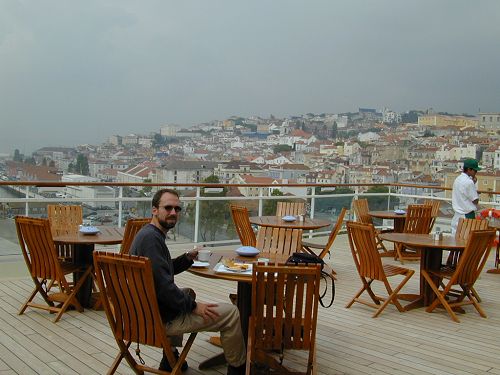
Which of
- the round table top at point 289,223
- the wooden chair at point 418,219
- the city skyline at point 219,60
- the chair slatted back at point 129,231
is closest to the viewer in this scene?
the chair slatted back at point 129,231

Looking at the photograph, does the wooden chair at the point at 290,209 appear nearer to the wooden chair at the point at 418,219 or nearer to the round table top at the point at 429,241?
the wooden chair at the point at 418,219

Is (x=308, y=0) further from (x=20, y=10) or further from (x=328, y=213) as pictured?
(x=328, y=213)

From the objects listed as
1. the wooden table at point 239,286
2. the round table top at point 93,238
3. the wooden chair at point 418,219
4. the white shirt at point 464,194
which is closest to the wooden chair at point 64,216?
the round table top at point 93,238

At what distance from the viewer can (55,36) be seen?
29.2 meters

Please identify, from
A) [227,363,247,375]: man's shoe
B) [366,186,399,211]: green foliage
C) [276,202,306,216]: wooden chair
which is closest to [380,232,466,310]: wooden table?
[276,202,306,216]: wooden chair

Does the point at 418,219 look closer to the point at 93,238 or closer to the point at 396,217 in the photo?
the point at 396,217

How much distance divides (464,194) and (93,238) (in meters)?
5.12

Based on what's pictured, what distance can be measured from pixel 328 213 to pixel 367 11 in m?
14.5

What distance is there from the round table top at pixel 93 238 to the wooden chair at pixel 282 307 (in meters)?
2.42

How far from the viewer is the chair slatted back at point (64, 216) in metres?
7.07

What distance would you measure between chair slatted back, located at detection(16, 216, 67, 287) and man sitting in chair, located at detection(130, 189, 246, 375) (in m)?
1.88

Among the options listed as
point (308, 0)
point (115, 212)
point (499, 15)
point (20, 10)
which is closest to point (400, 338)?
point (115, 212)

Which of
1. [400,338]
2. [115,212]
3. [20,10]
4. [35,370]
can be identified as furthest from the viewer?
[20,10]

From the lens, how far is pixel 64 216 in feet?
23.6
